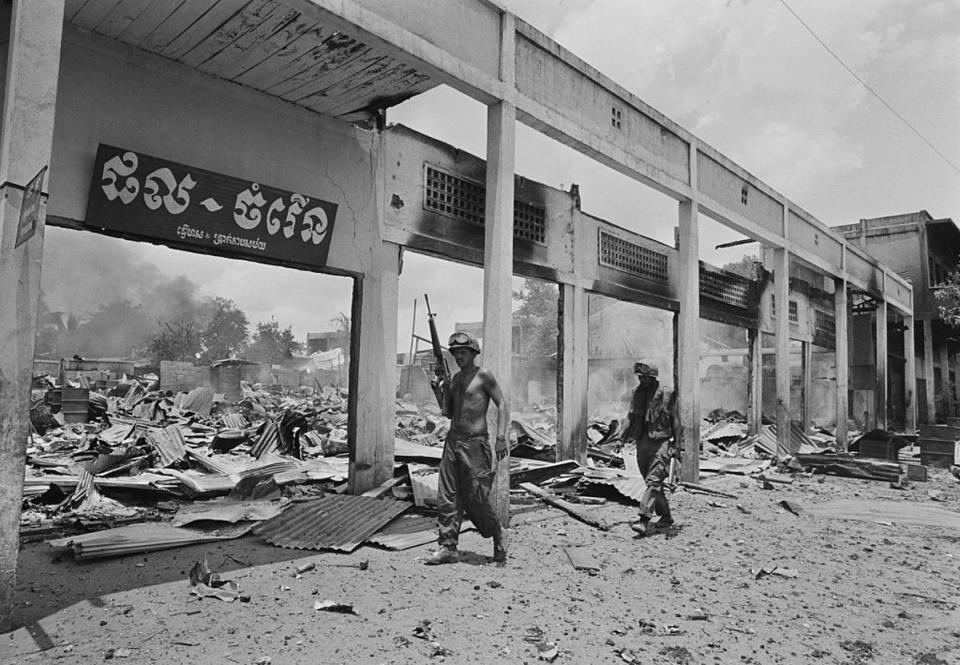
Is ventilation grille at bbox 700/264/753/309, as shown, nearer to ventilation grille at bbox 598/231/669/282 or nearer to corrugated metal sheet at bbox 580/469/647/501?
ventilation grille at bbox 598/231/669/282

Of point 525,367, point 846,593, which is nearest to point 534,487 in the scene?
point 846,593

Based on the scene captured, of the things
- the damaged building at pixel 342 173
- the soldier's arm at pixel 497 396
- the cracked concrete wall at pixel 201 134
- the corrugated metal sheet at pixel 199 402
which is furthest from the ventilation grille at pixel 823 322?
the corrugated metal sheet at pixel 199 402

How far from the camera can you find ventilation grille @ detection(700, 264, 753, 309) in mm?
14859

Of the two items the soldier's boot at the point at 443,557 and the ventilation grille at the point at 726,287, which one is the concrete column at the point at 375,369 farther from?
the ventilation grille at the point at 726,287

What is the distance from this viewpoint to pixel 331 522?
590cm

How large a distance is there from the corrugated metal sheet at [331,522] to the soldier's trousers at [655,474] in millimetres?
2580

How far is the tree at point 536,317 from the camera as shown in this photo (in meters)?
43.1

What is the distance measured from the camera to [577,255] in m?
11.0

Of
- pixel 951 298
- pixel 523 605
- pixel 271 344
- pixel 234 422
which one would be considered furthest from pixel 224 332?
pixel 523 605

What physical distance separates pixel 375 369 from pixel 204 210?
2717 millimetres

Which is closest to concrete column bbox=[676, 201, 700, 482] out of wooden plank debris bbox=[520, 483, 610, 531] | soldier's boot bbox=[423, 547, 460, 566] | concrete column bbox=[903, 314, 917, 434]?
wooden plank debris bbox=[520, 483, 610, 531]

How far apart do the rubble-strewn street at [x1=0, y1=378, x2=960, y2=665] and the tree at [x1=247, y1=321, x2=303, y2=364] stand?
4151 centimetres

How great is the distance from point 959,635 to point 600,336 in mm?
29018

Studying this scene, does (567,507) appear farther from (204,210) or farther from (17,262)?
(17,262)
